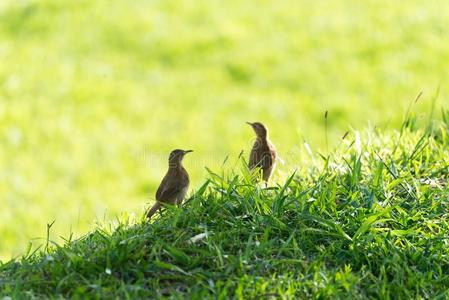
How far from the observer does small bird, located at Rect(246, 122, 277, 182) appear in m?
6.56

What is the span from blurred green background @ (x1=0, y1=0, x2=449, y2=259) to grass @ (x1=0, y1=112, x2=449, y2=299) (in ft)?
12.6

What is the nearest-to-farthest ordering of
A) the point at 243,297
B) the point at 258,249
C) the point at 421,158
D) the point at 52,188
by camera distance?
the point at 243,297
the point at 258,249
the point at 421,158
the point at 52,188

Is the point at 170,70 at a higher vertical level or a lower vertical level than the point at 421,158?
higher

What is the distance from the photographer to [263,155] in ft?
21.7

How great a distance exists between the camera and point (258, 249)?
5.03 m

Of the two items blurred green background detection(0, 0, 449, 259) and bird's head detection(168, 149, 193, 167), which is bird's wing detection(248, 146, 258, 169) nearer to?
bird's head detection(168, 149, 193, 167)

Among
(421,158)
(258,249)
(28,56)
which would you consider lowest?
(258,249)

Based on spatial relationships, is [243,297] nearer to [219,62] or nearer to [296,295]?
[296,295]

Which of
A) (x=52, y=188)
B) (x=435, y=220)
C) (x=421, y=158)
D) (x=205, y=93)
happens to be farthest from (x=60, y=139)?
(x=435, y=220)

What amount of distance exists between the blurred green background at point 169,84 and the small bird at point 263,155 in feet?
8.88

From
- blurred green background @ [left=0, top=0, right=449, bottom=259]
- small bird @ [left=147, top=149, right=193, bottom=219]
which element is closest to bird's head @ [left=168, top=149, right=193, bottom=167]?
small bird @ [left=147, top=149, right=193, bottom=219]

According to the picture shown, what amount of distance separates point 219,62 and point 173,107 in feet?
4.77

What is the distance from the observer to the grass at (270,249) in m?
4.80

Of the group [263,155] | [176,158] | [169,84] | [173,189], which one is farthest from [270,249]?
[169,84]
